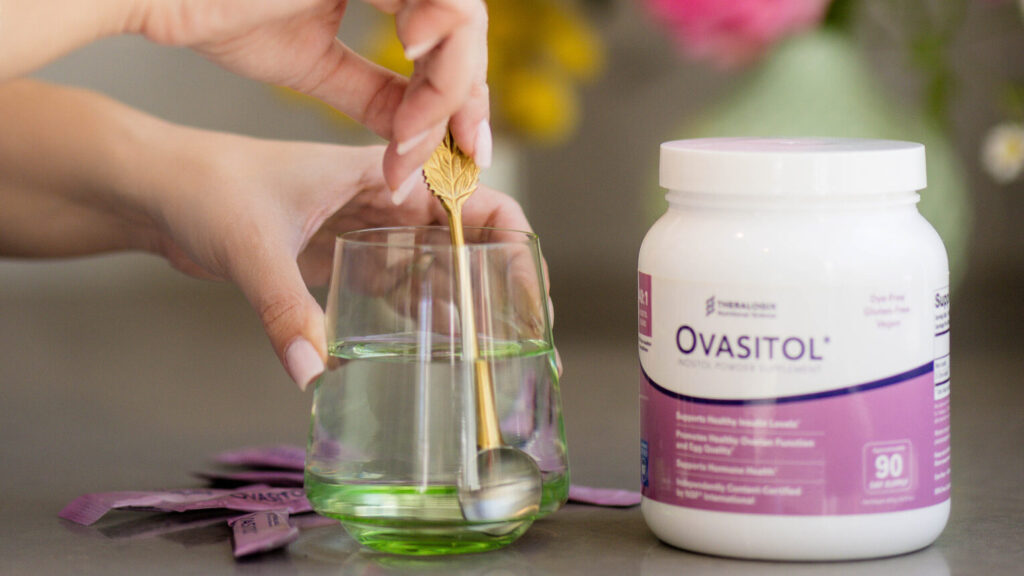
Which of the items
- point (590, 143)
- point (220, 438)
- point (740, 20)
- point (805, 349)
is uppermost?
point (740, 20)

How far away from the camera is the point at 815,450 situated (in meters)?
0.54

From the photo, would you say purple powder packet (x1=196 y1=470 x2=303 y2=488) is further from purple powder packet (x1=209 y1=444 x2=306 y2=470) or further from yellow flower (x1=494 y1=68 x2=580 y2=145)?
yellow flower (x1=494 y1=68 x2=580 y2=145)

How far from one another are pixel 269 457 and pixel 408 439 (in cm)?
26

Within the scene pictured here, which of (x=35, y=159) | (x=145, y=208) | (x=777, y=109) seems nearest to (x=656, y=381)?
(x=145, y=208)

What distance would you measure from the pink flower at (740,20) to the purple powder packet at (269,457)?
594mm

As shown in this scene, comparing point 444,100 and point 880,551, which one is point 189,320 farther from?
point 880,551

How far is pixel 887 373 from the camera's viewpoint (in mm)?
542

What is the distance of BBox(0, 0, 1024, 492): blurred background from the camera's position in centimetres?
108

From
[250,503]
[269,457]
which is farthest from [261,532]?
[269,457]

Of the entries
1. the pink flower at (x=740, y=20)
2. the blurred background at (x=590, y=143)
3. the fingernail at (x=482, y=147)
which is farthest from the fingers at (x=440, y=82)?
the pink flower at (x=740, y=20)

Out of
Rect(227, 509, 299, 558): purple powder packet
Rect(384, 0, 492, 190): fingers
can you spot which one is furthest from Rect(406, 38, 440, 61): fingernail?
Rect(227, 509, 299, 558): purple powder packet

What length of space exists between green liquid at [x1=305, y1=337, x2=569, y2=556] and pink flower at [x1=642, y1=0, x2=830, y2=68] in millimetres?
680

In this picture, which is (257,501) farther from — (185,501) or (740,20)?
(740,20)

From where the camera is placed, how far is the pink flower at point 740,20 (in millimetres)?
1178
